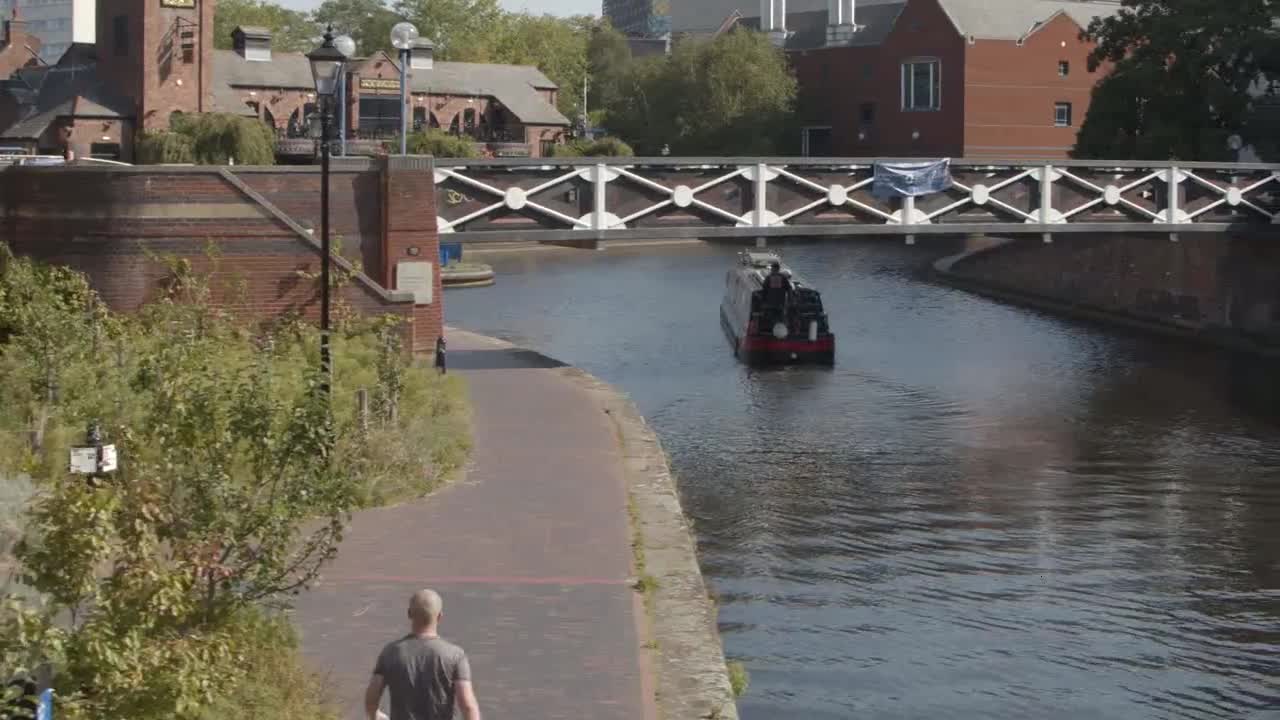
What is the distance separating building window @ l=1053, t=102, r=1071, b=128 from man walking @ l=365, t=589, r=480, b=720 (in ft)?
259

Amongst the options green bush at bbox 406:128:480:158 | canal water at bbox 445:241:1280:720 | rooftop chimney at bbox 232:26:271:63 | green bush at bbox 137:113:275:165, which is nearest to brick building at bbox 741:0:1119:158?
green bush at bbox 406:128:480:158

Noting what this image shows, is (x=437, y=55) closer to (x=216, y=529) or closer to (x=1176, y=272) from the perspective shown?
(x=1176, y=272)

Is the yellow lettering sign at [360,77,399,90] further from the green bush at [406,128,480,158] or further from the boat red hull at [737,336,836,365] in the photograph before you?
Answer: the boat red hull at [737,336,836,365]

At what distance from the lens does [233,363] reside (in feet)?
71.1

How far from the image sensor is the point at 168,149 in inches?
2598

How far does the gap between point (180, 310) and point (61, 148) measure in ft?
155

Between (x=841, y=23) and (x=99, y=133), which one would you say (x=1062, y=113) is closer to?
(x=841, y=23)

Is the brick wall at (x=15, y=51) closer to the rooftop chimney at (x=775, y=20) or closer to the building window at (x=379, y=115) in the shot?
the building window at (x=379, y=115)

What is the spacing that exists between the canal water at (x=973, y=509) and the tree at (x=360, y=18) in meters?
79.9

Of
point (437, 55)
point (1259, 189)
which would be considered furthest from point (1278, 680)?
point (437, 55)

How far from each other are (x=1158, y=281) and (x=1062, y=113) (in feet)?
109

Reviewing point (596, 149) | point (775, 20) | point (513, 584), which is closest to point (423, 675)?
point (513, 584)

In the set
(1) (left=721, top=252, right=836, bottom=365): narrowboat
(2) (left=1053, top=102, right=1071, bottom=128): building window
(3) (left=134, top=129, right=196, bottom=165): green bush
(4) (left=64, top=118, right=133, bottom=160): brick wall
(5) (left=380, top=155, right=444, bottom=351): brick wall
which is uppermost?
(2) (left=1053, top=102, right=1071, bottom=128): building window

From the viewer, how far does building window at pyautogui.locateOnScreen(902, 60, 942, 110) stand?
85150 millimetres
